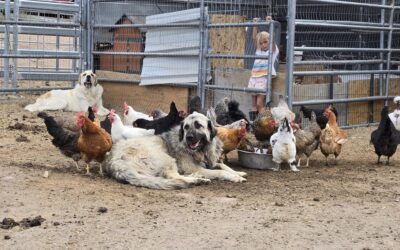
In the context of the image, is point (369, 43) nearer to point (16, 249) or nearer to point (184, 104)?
point (184, 104)

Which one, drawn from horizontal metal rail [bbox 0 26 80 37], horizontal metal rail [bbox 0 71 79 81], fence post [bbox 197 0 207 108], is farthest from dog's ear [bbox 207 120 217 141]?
horizontal metal rail [bbox 0 26 80 37]

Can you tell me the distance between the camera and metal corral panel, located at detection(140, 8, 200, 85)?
35.0ft

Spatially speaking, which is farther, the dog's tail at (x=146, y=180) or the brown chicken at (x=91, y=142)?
the brown chicken at (x=91, y=142)

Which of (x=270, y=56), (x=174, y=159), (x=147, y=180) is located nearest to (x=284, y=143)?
(x=174, y=159)

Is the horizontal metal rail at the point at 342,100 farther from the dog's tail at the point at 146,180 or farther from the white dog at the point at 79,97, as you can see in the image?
the white dog at the point at 79,97

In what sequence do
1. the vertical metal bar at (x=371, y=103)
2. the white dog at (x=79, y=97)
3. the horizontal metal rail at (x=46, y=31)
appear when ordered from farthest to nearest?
the horizontal metal rail at (x=46, y=31) → the white dog at (x=79, y=97) → the vertical metal bar at (x=371, y=103)

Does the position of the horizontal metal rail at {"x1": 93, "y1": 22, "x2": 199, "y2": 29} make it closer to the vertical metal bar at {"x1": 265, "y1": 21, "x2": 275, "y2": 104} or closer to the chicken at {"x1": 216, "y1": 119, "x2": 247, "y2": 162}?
the vertical metal bar at {"x1": 265, "y1": 21, "x2": 275, "y2": 104}

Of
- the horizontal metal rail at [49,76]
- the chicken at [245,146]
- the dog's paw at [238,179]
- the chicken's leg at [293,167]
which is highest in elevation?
the horizontal metal rail at [49,76]

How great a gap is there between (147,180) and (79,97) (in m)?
6.43

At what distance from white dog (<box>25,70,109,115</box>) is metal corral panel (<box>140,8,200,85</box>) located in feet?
3.58

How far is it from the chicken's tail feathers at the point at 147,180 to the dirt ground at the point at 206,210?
0.09m

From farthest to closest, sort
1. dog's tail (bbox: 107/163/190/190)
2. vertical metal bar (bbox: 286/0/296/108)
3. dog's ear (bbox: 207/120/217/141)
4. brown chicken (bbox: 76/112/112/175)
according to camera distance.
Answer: vertical metal bar (bbox: 286/0/296/108)
dog's ear (bbox: 207/120/217/141)
brown chicken (bbox: 76/112/112/175)
dog's tail (bbox: 107/163/190/190)

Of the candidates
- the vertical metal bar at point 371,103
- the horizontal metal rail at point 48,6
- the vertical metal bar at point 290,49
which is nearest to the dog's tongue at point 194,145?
the vertical metal bar at point 290,49

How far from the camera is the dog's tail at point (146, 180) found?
20.4 feet
